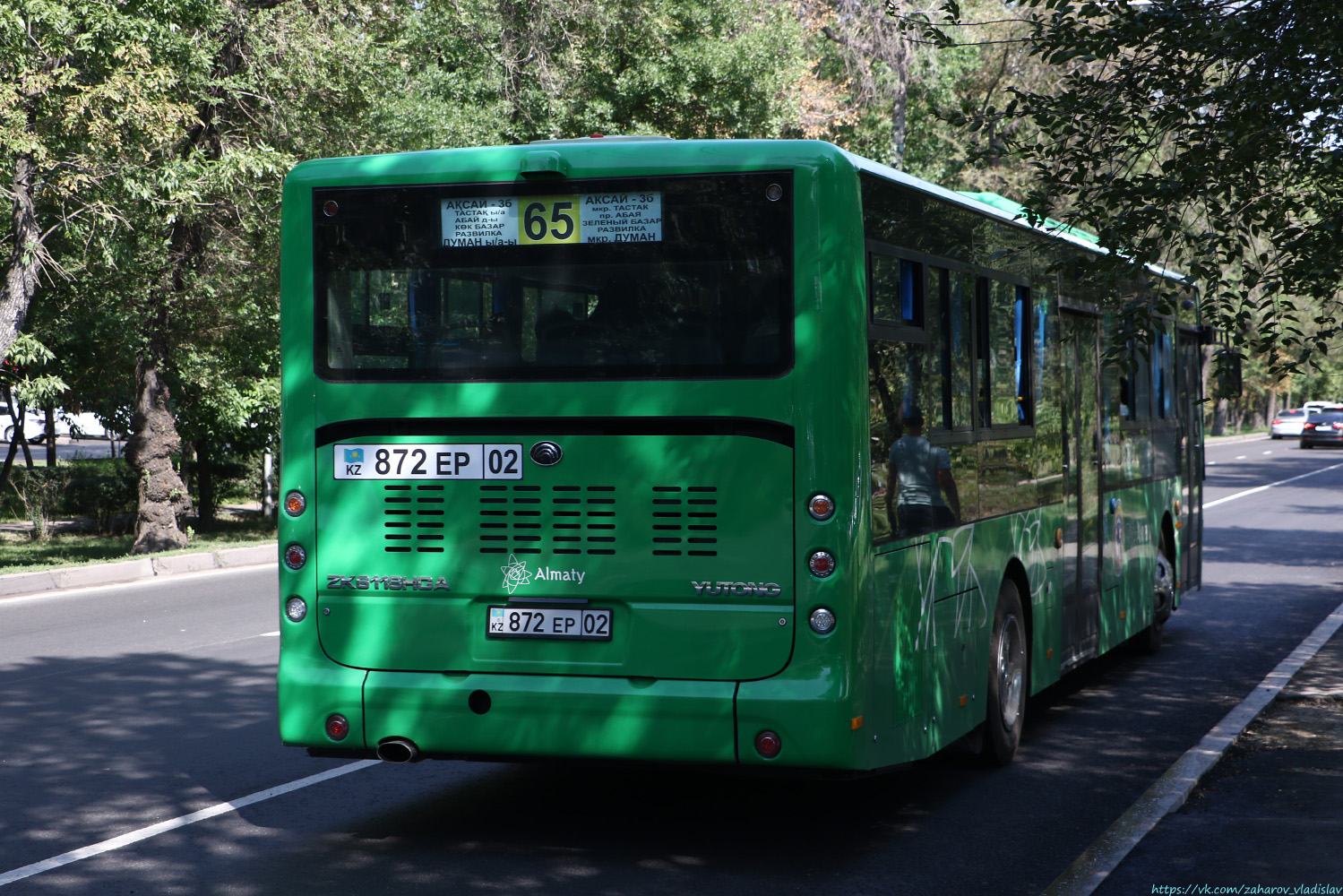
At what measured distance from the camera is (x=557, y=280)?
5.78m

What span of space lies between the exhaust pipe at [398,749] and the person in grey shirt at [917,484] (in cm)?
211

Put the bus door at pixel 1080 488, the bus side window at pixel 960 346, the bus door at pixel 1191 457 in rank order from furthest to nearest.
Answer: the bus door at pixel 1191 457
the bus door at pixel 1080 488
the bus side window at pixel 960 346

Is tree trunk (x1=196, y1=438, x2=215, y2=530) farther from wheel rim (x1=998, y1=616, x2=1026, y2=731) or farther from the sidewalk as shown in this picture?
the sidewalk

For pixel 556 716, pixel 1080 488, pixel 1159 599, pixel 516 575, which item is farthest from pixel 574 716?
pixel 1159 599

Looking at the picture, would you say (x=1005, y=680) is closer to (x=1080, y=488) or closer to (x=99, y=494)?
(x=1080, y=488)

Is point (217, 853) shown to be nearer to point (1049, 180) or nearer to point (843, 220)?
point (843, 220)

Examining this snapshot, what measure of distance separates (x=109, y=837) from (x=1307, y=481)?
3582 centimetres

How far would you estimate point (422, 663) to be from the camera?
5844 millimetres

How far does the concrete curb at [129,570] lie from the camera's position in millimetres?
15586

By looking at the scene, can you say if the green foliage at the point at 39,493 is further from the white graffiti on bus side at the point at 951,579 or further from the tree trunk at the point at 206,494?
the white graffiti on bus side at the point at 951,579

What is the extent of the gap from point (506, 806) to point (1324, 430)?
6174 cm

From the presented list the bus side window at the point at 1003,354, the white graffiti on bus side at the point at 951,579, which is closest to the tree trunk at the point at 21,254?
the bus side window at the point at 1003,354

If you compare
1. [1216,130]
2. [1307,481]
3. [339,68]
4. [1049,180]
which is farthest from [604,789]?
[1307,481]

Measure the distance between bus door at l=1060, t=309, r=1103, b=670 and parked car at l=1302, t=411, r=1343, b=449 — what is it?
57.4 m
